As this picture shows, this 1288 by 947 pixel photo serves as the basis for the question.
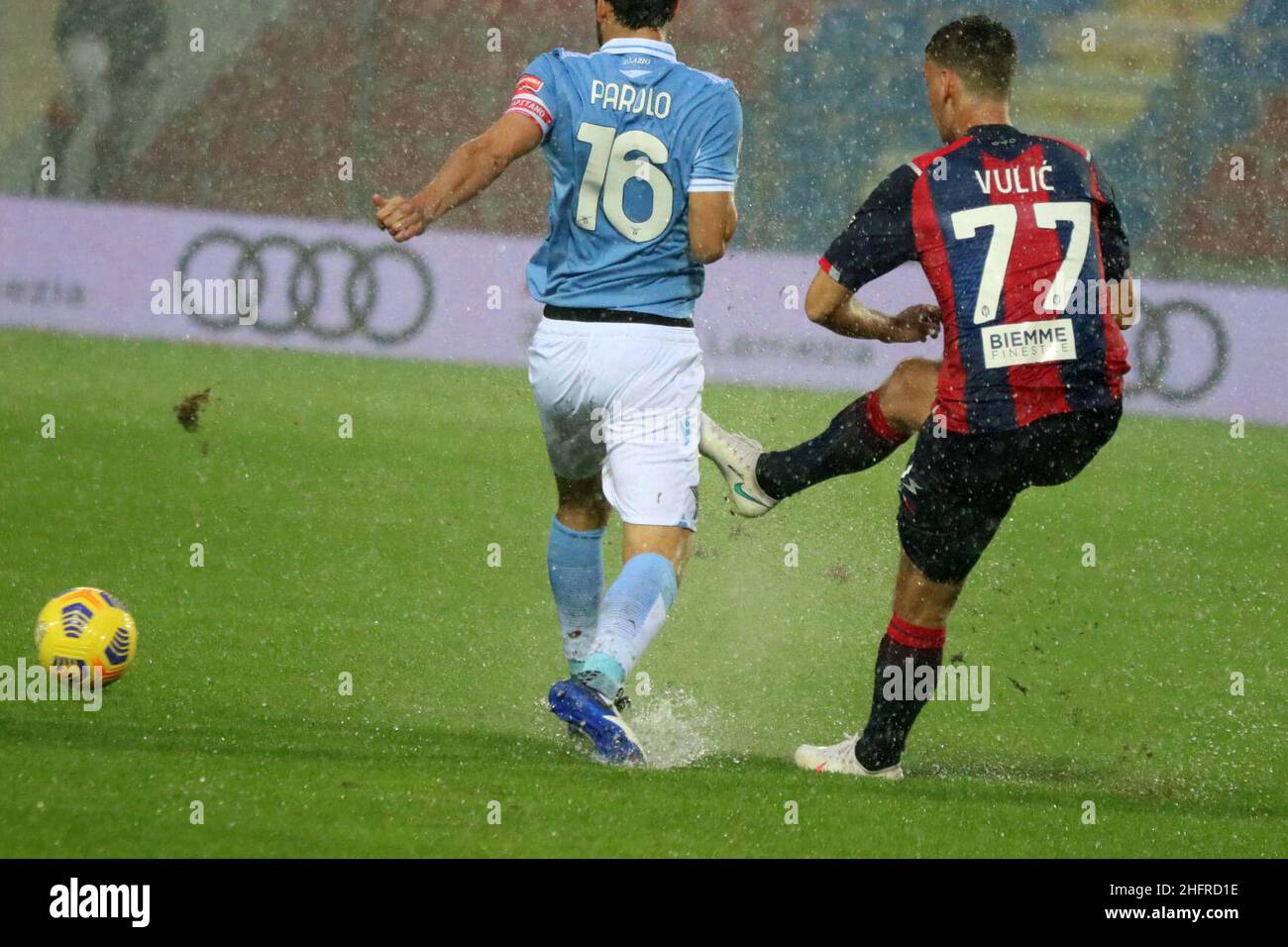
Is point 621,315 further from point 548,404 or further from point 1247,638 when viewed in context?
point 1247,638

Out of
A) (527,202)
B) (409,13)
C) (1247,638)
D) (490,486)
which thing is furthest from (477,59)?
(1247,638)

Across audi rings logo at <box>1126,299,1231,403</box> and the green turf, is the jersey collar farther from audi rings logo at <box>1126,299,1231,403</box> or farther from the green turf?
audi rings logo at <box>1126,299,1231,403</box>

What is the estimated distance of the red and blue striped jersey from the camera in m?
5.00

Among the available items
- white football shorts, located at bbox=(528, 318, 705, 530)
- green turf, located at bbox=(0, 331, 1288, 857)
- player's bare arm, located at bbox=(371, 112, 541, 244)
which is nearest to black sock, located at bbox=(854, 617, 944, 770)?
green turf, located at bbox=(0, 331, 1288, 857)

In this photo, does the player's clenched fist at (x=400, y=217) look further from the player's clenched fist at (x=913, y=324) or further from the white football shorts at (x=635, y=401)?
the player's clenched fist at (x=913, y=324)

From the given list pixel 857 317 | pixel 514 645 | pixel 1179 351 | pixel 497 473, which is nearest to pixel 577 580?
pixel 857 317

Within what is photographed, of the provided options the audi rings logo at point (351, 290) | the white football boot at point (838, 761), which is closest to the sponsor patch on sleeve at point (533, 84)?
the white football boot at point (838, 761)

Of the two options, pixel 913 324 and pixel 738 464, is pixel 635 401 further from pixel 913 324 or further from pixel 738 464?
pixel 738 464

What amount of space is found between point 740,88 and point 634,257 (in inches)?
512

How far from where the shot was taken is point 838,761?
5375 millimetres

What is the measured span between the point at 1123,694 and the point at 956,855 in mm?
2597

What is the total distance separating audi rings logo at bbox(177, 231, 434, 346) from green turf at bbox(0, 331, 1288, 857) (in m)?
0.76

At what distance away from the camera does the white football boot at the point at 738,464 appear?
6.04 meters

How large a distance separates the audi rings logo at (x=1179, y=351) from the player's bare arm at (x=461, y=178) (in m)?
9.89
